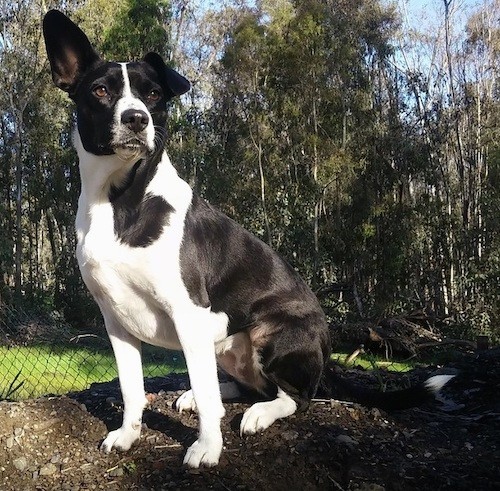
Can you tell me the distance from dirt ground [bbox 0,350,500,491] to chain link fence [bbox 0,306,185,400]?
2.96 m

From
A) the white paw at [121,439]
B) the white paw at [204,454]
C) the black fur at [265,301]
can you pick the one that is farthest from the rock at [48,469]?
the black fur at [265,301]

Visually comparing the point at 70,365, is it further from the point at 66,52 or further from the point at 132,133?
the point at 132,133

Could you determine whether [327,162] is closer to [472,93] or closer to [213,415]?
[472,93]

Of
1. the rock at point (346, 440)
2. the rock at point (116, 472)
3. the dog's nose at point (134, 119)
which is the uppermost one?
the dog's nose at point (134, 119)

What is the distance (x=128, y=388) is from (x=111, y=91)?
152cm

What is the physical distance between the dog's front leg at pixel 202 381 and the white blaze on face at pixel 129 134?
2.58 ft

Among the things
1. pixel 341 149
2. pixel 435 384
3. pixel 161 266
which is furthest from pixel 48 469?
pixel 341 149

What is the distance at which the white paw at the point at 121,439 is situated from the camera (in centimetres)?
313

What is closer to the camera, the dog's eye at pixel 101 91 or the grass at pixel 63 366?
the dog's eye at pixel 101 91

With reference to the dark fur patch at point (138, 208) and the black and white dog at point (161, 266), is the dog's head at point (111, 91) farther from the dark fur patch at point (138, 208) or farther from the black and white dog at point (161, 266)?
the dark fur patch at point (138, 208)

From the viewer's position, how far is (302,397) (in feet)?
11.3

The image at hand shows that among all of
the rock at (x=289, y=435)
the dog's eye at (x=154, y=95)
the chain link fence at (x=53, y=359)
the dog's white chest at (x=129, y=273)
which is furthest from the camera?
the chain link fence at (x=53, y=359)

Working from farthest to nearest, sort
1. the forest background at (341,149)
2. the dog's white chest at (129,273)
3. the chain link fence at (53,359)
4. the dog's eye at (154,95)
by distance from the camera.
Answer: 1. the forest background at (341,149)
2. the chain link fence at (53,359)
3. the dog's eye at (154,95)
4. the dog's white chest at (129,273)

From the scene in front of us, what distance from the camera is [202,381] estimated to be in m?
2.85
